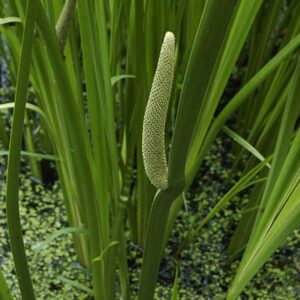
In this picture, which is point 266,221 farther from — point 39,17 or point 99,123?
point 39,17

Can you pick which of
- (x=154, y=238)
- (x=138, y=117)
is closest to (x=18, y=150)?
(x=154, y=238)

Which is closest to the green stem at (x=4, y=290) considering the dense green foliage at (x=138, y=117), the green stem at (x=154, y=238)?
the dense green foliage at (x=138, y=117)

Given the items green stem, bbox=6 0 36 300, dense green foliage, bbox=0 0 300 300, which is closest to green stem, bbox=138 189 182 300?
dense green foliage, bbox=0 0 300 300

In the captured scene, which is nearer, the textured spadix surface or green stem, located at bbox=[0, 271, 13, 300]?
the textured spadix surface

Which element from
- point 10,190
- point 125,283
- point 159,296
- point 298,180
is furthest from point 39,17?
point 159,296

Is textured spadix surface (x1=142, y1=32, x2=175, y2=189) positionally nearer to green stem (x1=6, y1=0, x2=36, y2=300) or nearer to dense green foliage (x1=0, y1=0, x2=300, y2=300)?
dense green foliage (x1=0, y1=0, x2=300, y2=300)

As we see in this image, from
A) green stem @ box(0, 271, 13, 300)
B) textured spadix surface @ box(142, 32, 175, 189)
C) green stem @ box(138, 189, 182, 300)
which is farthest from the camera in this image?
green stem @ box(0, 271, 13, 300)

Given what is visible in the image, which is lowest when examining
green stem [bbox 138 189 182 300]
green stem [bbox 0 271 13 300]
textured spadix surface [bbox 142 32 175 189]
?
green stem [bbox 0 271 13 300]
